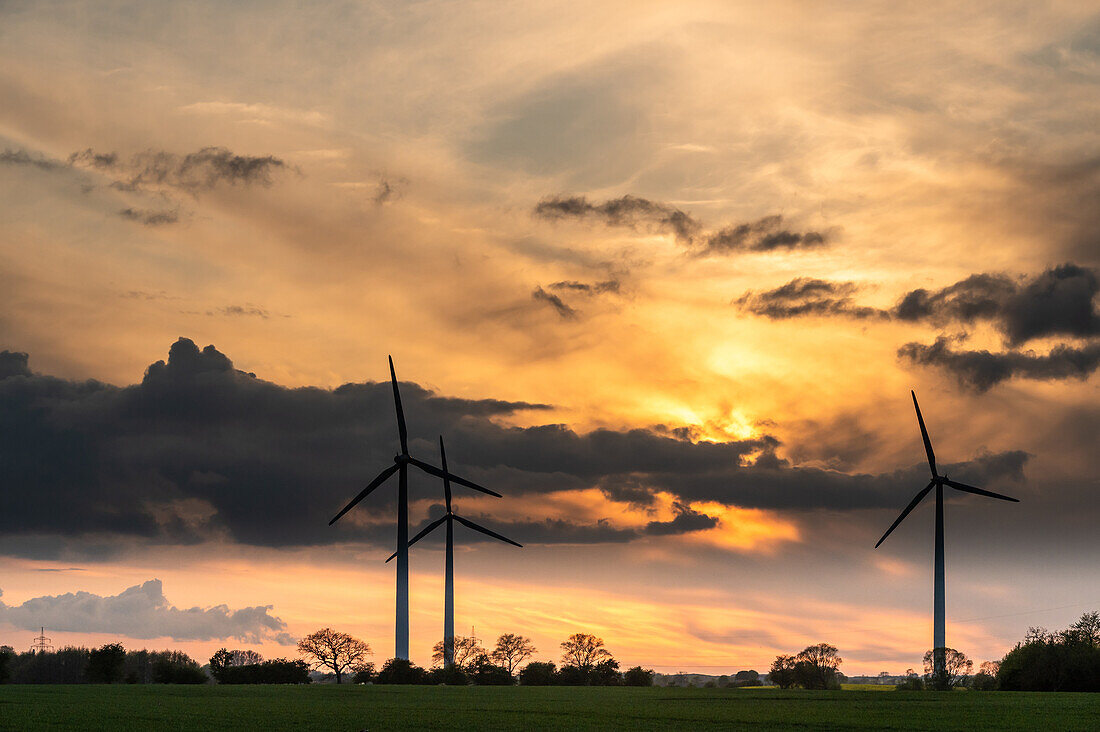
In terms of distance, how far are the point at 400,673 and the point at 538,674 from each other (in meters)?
29.5

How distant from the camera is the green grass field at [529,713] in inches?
2832

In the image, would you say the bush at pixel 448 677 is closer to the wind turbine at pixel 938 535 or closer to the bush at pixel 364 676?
the bush at pixel 364 676

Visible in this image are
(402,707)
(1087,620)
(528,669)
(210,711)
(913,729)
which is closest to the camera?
(913,729)

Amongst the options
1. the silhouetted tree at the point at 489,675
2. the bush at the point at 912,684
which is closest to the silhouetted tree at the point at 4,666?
the silhouetted tree at the point at 489,675

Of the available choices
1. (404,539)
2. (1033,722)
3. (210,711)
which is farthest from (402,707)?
(404,539)

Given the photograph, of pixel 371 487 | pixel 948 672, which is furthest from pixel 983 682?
pixel 371 487

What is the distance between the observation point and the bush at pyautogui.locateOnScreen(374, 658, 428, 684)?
6786 inches

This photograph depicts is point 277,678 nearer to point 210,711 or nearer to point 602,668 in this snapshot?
point 602,668

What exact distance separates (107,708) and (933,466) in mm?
136561

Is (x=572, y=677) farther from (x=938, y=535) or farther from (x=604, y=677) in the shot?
(x=938, y=535)

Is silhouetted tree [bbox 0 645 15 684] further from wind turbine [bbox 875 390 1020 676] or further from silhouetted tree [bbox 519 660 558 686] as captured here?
wind turbine [bbox 875 390 1020 676]

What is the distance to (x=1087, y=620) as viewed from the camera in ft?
539

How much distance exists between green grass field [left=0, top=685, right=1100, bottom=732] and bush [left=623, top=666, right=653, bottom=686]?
85.9m

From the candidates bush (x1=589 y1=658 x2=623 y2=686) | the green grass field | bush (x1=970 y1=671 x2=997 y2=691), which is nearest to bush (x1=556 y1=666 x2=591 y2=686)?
bush (x1=589 y1=658 x2=623 y2=686)
